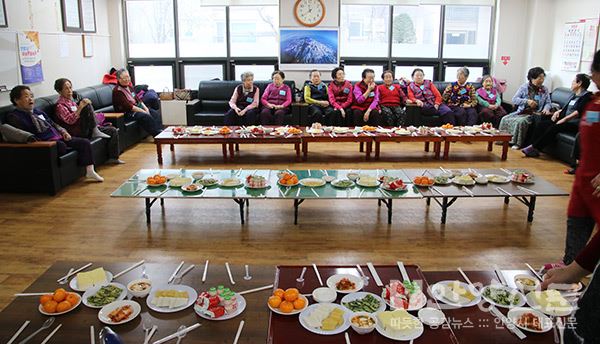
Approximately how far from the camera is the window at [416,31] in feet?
28.5

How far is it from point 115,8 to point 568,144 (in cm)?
728

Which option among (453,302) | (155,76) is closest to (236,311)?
(453,302)

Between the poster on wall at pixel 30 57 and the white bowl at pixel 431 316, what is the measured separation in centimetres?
571

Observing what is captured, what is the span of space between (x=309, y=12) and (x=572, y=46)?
4.09 metres

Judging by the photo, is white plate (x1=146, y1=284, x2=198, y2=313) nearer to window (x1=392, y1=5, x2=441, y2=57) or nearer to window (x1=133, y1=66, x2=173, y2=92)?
window (x1=133, y1=66, x2=173, y2=92)

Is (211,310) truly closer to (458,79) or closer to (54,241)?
(54,241)

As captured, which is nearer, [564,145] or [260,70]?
[564,145]

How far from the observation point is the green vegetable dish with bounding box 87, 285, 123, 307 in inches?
82.4

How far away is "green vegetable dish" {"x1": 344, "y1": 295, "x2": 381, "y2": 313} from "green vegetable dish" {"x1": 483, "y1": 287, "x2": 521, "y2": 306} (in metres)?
0.48

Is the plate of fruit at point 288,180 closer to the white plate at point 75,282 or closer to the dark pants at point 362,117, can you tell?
the white plate at point 75,282

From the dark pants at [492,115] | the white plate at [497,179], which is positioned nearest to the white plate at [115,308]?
the white plate at [497,179]

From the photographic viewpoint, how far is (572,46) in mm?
7391

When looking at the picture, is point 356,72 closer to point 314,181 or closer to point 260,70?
point 260,70

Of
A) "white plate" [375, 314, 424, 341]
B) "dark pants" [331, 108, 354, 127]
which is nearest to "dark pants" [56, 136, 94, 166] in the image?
"dark pants" [331, 108, 354, 127]
